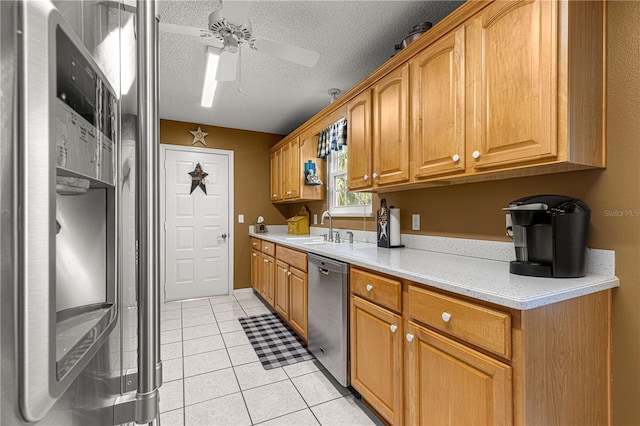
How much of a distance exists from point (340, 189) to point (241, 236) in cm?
184

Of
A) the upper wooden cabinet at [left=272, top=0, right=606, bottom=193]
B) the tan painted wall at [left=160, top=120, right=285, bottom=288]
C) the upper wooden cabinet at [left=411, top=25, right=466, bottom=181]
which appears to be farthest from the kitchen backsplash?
the tan painted wall at [left=160, top=120, right=285, bottom=288]

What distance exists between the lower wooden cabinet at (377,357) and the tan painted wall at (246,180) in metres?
3.01

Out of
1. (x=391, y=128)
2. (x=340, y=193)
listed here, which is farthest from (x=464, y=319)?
(x=340, y=193)

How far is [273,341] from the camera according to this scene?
112 inches

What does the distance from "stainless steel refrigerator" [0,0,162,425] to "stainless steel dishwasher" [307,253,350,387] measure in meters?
1.54

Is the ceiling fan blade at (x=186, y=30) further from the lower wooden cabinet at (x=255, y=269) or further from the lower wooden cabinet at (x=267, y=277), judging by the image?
the lower wooden cabinet at (x=255, y=269)

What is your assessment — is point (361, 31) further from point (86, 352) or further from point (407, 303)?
point (86, 352)

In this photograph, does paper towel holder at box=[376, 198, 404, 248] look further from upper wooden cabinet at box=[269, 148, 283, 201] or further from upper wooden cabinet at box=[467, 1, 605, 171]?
upper wooden cabinet at box=[269, 148, 283, 201]

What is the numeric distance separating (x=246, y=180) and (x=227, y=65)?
2.76 metres

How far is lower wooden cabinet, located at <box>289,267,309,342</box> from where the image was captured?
2654mm

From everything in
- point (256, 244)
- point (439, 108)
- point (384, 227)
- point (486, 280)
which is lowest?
point (256, 244)

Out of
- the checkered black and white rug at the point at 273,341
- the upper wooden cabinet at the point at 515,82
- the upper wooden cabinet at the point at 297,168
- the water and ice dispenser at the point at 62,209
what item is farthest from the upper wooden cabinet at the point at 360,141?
the water and ice dispenser at the point at 62,209

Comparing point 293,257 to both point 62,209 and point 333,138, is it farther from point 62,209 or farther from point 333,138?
point 62,209

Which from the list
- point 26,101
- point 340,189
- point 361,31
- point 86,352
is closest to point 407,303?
point 86,352
